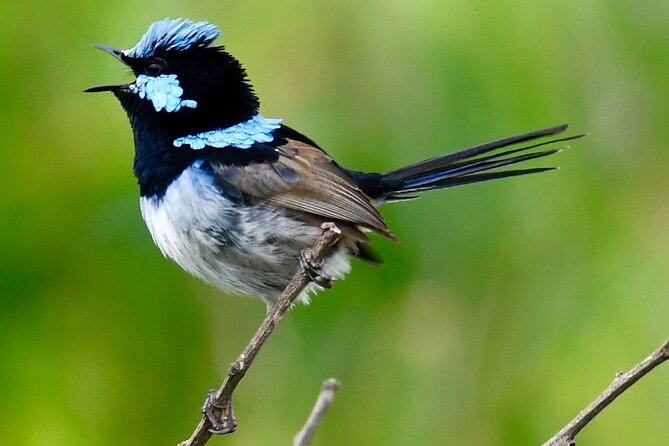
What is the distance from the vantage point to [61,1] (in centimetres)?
271

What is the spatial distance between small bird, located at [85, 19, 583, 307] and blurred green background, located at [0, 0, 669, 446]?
0.14 meters

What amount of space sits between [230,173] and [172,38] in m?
0.51

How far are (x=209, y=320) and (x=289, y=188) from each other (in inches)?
20.3

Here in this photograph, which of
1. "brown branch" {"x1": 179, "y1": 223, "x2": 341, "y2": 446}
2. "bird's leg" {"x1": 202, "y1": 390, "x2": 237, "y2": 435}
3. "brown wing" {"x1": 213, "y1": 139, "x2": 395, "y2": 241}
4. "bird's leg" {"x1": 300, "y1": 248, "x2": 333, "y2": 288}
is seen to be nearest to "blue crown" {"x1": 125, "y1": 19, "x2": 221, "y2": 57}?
"brown wing" {"x1": 213, "y1": 139, "x2": 395, "y2": 241}

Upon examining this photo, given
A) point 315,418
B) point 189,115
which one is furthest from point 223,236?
point 315,418

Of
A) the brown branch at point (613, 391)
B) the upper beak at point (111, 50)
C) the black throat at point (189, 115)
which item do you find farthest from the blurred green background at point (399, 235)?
the brown branch at point (613, 391)

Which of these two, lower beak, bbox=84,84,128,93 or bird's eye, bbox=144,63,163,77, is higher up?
bird's eye, bbox=144,63,163,77

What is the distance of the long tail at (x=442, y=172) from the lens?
10.5 feet

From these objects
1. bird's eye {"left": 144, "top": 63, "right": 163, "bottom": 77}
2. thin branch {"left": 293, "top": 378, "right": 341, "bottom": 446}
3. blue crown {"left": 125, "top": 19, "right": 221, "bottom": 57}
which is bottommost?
thin branch {"left": 293, "top": 378, "right": 341, "bottom": 446}

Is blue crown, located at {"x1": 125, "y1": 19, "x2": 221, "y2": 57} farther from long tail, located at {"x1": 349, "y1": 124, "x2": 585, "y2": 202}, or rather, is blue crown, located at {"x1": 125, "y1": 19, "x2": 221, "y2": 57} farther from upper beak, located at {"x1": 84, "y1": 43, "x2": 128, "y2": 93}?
long tail, located at {"x1": 349, "y1": 124, "x2": 585, "y2": 202}

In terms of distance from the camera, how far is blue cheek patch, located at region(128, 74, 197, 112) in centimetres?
318

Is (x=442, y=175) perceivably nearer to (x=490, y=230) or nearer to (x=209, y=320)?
(x=490, y=230)

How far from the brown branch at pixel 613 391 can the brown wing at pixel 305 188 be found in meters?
1.26

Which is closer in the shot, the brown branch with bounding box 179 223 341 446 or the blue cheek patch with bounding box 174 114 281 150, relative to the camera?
the brown branch with bounding box 179 223 341 446
